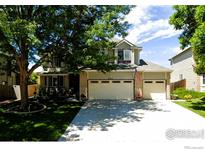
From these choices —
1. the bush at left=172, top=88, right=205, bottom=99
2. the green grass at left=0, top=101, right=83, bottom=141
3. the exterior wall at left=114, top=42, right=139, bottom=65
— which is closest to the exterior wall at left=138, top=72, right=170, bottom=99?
the bush at left=172, top=88, right=205, bottom=99

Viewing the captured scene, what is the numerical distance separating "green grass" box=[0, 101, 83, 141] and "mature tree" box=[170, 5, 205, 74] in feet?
29.8

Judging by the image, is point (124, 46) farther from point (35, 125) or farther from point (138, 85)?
point (35, 125)

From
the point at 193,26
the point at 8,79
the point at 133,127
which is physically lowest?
the point at 133,127

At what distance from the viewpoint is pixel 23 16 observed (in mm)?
15672

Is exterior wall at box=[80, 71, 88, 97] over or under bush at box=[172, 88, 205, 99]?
over

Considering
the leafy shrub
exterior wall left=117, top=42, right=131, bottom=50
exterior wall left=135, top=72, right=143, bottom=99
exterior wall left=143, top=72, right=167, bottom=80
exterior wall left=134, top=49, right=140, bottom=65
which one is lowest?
the leafy shrub

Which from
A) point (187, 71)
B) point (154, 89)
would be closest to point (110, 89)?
point (154, 89)

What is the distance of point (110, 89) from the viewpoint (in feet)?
82.2

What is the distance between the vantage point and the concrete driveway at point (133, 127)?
10.3 meters

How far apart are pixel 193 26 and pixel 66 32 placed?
9.15 m

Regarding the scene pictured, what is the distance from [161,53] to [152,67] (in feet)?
67.7

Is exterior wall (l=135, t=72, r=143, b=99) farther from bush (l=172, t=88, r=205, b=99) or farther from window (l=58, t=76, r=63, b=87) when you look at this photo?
window (l=58, t=76, r=63, b=87)

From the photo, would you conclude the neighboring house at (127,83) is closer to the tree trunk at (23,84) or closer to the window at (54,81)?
the window at (54,81)

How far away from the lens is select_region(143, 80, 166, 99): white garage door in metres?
25.0
